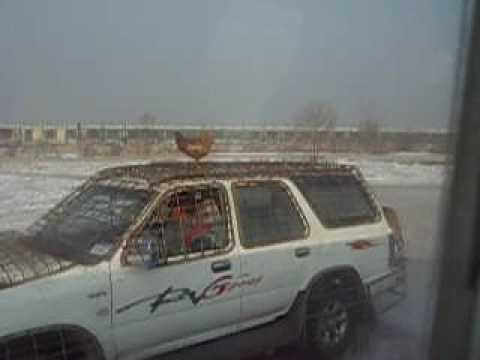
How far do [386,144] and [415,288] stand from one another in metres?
0.46

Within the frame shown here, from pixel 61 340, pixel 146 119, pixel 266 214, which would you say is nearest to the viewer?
pixel 61 340

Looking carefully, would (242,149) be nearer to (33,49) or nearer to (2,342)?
(33,49)

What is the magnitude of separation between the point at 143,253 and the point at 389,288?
2.73ft

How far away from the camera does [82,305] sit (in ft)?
3.75

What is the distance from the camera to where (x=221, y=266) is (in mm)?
1389

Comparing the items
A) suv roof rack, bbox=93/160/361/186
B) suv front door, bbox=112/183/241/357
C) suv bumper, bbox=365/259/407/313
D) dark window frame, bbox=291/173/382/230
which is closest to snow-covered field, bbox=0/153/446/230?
suv roof rack, bbox=93/160/361/186

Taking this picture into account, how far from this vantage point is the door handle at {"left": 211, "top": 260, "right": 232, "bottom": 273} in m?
1.37

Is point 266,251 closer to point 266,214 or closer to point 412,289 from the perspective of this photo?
point 266,214

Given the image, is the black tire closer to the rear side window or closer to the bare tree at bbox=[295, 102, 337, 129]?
the rear side window

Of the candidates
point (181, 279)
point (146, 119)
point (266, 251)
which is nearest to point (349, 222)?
point (266, 251)

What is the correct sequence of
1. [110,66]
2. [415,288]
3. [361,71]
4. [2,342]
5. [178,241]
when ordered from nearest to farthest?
[2,342]
[110,66]
[178,241]
[361,71]
[415,288]

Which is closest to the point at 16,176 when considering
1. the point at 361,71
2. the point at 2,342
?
the point at 2,342

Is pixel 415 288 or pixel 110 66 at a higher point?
pixel 110 66

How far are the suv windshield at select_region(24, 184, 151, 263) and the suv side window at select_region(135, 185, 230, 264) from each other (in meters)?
0.07
